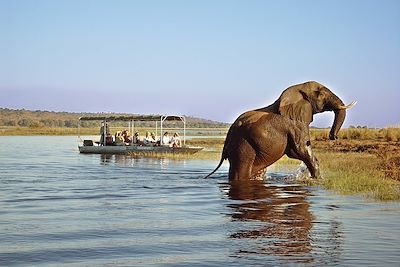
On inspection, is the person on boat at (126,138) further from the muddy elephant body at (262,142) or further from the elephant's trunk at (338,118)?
the muddy elephant body at (262,142)

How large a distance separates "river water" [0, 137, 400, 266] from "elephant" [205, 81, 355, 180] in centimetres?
68

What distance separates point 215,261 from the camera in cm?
921

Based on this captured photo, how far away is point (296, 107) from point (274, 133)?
98 cm

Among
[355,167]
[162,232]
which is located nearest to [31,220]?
[162,232]

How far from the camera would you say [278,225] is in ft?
39.7

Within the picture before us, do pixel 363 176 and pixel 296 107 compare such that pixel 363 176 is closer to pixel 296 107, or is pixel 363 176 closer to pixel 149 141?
pixel 296 107

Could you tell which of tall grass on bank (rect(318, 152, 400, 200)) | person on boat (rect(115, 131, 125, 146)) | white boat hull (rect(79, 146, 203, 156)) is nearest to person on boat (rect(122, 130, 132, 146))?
person on boat (rect(115, 131, 125, 146))

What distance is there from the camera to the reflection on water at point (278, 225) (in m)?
9.73

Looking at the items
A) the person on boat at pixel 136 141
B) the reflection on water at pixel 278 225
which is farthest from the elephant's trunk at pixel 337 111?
the person on boat at pixel 136 141

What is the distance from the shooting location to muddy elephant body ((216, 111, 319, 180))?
18.2 metres

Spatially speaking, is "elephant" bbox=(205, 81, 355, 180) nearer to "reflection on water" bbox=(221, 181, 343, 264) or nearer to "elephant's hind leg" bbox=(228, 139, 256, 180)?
"elephant's hind leg" bbox=(228, 139, 256, 180)

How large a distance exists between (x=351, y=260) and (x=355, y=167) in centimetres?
1520

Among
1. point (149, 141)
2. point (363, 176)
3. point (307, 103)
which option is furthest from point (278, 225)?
point (149, 141)

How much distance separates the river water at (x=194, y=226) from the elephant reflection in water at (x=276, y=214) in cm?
2
